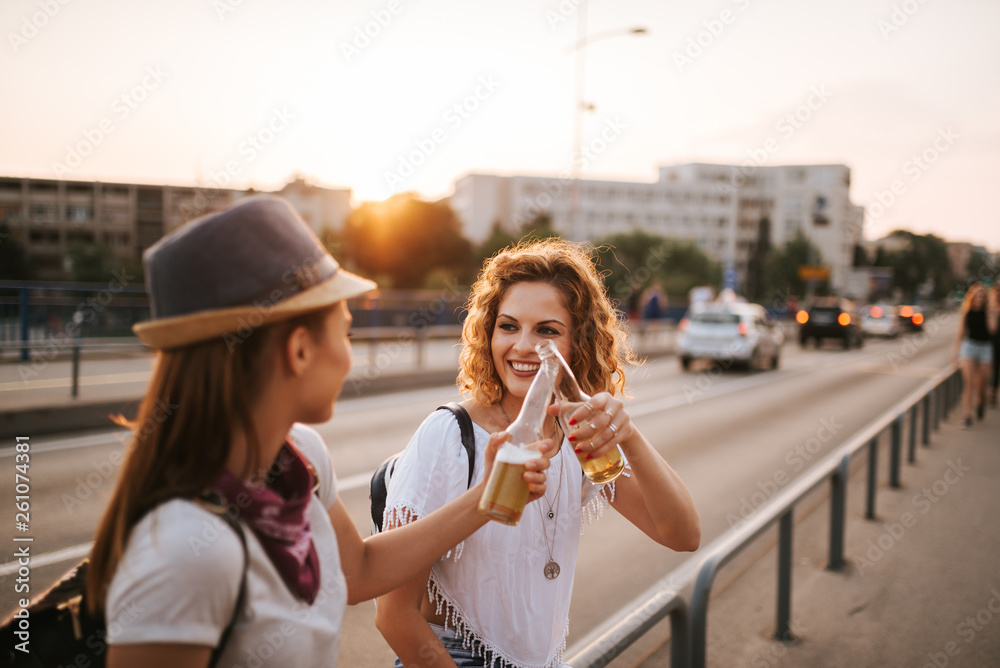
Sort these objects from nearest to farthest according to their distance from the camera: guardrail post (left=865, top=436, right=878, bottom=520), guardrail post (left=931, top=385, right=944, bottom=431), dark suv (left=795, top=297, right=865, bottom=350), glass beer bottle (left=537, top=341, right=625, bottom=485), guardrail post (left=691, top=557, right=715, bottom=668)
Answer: glass beer bottle (left=537, top=341, right=625, bottom=485) < guardrail post (left=691, top=557, right=715, bottom=668) < guardrail post (left=865, top=436, right=878, bottom=520) < guardrail post (left=931, top=385, right=944, bottom=431) < dark suv (left=795, top=297, right=865, bottom=350)

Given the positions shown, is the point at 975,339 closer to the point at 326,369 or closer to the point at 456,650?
the point at 456,650

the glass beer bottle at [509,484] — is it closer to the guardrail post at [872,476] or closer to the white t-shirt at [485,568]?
the white t-shirt at [485,568]

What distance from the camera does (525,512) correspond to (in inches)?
73.4

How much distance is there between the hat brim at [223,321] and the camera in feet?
3.18

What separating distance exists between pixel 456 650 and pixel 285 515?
96 cm

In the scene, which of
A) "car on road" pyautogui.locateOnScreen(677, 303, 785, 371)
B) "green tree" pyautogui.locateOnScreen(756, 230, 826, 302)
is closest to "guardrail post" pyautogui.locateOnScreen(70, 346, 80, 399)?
"car on road" pyautogui.locateOnScreen(677, 303, 785, 371)

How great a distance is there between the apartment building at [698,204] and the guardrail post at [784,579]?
7753 centimetres

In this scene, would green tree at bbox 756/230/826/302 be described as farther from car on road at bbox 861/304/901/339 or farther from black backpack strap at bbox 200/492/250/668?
black backpack strap at bbox 200/492/250/668

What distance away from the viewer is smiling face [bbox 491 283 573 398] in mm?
1990

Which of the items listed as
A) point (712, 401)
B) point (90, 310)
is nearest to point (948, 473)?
point (712, 401)

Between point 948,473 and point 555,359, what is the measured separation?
7098 millimetres

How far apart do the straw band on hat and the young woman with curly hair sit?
0.70m

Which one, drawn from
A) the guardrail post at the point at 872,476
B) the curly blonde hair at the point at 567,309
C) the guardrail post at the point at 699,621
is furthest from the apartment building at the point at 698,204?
the guardrail post at the point at 699,621

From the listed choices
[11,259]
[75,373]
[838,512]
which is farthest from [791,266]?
[838,512]
